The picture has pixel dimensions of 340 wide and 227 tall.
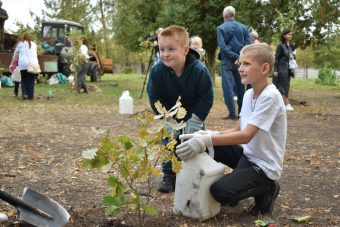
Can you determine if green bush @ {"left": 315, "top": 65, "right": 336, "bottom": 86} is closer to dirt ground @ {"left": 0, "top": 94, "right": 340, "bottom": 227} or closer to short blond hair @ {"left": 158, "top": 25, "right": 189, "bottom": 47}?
dirt ground @ {"left": 0, "top": 94, "right": 340, "bottom": 227}

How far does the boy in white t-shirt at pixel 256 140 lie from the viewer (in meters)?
2.74

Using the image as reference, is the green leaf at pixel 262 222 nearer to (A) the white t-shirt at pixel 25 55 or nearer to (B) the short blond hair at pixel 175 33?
(B) the short blond hair at pixel 175 33

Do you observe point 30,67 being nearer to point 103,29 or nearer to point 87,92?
point 87,92

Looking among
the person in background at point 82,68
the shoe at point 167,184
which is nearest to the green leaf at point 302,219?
the shoe at point 167,184

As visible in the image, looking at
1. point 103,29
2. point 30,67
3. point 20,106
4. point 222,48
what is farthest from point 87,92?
Answer: point 103,29

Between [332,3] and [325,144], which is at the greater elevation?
[332,3]

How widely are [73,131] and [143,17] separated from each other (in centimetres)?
1421

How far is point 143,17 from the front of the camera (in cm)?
1997

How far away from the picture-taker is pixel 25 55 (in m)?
10.4

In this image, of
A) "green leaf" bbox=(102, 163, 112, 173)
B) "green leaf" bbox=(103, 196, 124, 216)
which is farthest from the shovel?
"green leaf" bbox=(102, 163, 112, 173)

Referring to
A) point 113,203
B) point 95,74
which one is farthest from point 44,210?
point 95,74

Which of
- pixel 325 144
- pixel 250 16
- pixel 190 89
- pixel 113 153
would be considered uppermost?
pixel 250 16

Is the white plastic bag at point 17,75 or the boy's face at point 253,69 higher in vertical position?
the boy's face at point 253,69

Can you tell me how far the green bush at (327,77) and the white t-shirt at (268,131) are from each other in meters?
19.9
